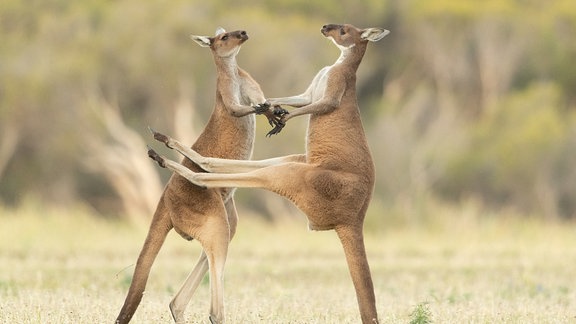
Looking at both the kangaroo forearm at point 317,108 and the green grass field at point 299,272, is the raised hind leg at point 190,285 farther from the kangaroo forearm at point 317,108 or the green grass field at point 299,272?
the kangaroo forearm at point 317,108

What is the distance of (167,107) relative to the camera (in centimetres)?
2503

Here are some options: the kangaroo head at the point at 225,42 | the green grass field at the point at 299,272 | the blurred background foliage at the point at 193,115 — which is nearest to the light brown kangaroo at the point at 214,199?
the kangaroo head at the point at 225,42

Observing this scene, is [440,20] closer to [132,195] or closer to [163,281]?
[132,195]

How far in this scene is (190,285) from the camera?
884cm

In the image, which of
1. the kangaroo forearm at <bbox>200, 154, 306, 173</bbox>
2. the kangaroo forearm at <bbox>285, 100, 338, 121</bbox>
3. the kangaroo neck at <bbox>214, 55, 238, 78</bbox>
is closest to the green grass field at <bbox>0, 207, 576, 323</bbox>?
the kangaroo forearm at <bbox>200, 154, 306, 173</bbox>

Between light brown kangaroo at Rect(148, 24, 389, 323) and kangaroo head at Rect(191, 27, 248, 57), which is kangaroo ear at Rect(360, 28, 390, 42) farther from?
kangaroo head at Rect(191, 27, 248, 57)

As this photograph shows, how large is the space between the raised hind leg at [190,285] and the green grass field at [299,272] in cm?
31

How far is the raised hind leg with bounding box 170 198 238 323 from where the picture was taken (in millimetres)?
8773

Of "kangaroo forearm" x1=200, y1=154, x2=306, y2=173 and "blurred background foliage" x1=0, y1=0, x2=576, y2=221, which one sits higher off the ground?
"blurred background foliage" x1=0, y1=0, x2=576, y2=221

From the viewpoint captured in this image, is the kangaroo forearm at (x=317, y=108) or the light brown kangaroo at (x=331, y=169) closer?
the light brown kangaroo at (x=331, y=169)

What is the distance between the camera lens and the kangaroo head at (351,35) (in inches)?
330

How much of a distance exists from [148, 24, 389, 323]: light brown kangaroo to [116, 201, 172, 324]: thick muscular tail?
1.42 feet

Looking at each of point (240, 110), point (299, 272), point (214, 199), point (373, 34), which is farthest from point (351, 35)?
point (299, 272)

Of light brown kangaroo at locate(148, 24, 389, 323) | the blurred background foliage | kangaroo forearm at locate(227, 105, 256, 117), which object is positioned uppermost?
the blurred background foliage
